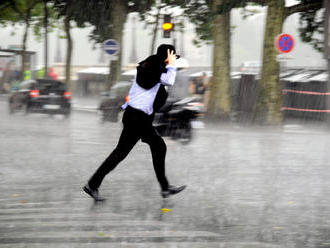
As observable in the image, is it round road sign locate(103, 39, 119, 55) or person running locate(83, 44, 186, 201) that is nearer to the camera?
person running locate(83, 44, 186, 201)

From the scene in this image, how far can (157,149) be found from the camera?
7664mm

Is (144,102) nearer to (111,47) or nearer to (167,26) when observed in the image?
(167,26)

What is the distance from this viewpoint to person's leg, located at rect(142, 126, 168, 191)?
7586 mm

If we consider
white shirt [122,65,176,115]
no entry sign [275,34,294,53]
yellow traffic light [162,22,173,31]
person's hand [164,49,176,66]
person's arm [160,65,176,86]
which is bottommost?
white shirt [122,65,176,115]

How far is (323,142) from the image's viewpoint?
15.7 metres

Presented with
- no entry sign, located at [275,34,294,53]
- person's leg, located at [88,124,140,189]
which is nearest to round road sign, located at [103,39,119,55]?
no entry sign, located at [275,34,294,53]

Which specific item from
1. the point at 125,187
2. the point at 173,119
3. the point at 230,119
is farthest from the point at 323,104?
the point at 125,187

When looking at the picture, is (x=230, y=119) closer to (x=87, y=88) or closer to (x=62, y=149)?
(x=62, y=149)

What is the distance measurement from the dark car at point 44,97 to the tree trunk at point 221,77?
5.30m

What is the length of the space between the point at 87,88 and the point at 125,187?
139 feet

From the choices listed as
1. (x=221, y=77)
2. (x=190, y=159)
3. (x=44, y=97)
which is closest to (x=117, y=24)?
(x=44, y=97)

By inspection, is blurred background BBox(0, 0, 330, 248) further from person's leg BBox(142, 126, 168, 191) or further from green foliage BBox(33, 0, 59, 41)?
green foliage BBox(33, 0, 59, 41)

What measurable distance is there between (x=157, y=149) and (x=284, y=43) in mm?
13688

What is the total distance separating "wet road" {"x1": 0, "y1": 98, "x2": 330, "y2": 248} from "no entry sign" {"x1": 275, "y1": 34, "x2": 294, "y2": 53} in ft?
22.2
